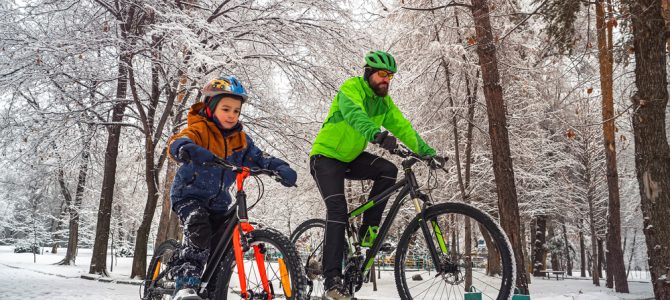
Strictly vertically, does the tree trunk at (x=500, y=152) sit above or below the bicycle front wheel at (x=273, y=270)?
above

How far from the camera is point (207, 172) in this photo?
3.54 m

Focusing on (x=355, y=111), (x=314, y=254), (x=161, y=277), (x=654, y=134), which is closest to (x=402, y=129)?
(x=355, y=111)

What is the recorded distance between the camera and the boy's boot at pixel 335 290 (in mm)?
3508

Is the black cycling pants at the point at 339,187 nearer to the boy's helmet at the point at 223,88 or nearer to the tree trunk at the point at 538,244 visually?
the boy's helmet at the point at 223,88

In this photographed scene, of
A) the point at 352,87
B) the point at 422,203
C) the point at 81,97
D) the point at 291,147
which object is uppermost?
the point at 81,97

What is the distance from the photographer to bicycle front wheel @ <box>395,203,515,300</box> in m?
3.04

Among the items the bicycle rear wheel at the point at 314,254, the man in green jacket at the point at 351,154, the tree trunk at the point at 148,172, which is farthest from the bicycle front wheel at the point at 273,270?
the tree trunk at the point at 148,172

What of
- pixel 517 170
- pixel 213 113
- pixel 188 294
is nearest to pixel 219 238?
pixel 188 294

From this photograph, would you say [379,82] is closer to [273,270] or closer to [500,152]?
[273,270]

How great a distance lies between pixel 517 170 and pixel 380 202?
49.4ft

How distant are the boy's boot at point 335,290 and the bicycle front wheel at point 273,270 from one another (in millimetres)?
530

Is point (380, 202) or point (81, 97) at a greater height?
point (81, 97)

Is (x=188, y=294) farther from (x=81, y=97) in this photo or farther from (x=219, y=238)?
(x=81, y=97)

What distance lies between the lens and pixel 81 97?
415 inches
